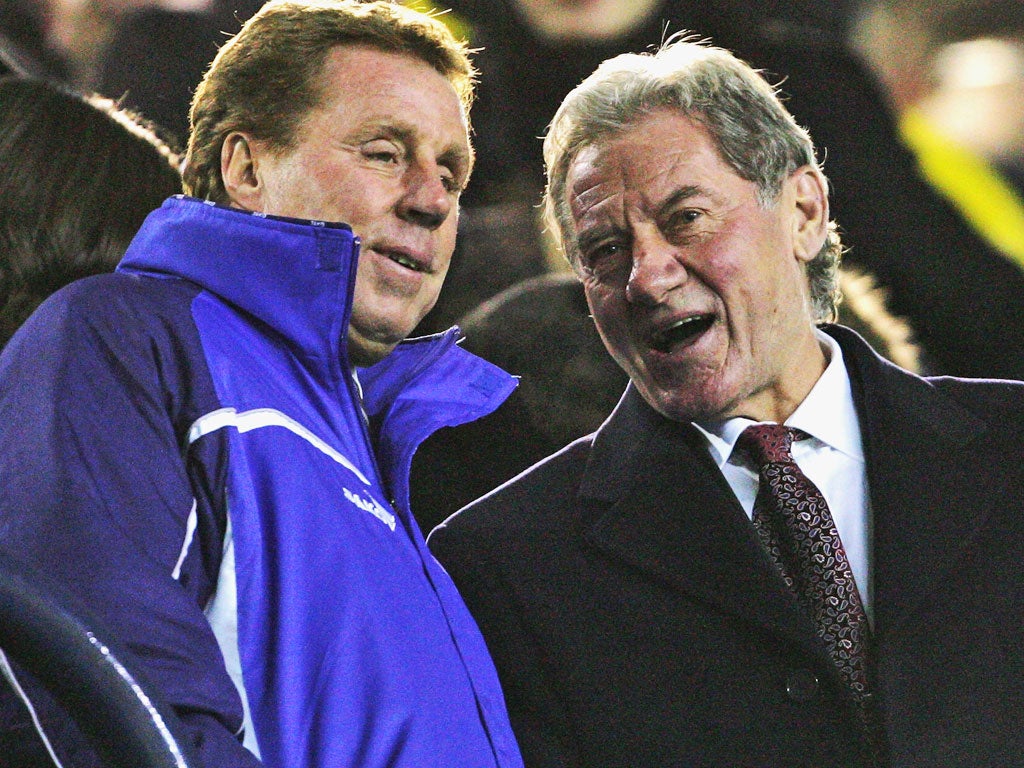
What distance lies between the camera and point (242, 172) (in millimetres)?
1465

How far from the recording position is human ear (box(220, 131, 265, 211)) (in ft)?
4.79

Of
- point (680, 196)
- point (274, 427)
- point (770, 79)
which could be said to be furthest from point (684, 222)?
point (770, 79)

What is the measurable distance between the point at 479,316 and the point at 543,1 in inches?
29.6

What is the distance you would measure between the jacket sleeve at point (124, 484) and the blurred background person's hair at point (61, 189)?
266 millimetres

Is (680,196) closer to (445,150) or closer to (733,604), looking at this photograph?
(445,150)

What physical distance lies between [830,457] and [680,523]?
0.71ft

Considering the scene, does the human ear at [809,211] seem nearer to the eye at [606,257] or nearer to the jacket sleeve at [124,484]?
the eye at [606,257]

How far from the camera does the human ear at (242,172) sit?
1.46m

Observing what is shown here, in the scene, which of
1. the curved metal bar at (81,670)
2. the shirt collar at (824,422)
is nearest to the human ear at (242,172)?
the shirt collar at (824,422)

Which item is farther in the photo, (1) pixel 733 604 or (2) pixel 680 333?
(2) pixel 680 333

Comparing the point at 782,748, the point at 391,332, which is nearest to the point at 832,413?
the point at 782,748

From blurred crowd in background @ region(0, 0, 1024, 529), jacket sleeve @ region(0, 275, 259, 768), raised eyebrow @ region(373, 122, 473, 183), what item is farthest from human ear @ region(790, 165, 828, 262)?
jacket sleeve @ region(0, 275, 259, 768)

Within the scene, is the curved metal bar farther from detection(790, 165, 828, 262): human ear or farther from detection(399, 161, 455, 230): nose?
detection(790, 165, 828, 262): human ear

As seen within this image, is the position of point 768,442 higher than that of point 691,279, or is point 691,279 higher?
point 691,279
